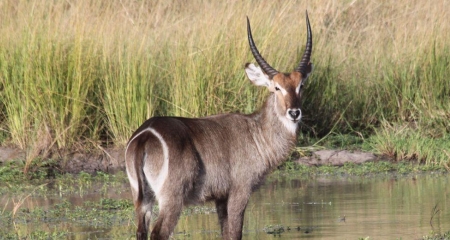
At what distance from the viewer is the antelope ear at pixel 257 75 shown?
6.74 metres

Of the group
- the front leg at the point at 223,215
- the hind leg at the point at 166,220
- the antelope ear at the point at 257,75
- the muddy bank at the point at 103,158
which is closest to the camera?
the hind leg at the point at 166,220

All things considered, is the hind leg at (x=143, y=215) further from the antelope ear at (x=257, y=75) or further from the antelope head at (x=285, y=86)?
the antelope ear at (x=257, y=75)

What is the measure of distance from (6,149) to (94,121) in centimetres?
102

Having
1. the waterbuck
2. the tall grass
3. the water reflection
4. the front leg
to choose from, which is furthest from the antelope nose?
the tall grass

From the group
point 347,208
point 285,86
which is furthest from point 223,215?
point 347,208

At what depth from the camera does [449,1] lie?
12.4 metres

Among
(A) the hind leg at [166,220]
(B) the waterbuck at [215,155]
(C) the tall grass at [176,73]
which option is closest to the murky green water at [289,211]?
(B) the waterbuck at [215,155]

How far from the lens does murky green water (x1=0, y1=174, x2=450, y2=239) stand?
21.7 feet

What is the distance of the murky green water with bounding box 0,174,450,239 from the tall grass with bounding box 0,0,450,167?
108 centimetres

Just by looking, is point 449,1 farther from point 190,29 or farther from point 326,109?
point 190,29

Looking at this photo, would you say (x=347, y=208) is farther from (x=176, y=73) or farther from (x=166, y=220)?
(x=176, y=73)

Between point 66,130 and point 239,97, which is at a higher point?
point 239,97

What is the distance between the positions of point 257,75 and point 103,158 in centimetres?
328

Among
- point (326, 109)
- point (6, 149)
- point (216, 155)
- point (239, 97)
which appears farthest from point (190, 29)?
point (216, 155)
